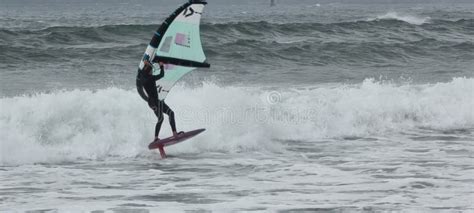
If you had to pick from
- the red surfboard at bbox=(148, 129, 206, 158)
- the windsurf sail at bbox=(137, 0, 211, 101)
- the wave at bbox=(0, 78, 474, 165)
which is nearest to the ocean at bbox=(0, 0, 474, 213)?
the wave at bbox=(0, 78, 474, 165)

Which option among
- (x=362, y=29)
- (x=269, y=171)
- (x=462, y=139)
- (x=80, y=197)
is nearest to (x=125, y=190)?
(x=80, y=197)

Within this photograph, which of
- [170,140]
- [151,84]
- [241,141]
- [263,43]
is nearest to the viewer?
[151,84]

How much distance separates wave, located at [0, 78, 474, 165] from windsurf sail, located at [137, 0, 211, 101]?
1.59 metres

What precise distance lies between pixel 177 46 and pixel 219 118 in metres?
3.15

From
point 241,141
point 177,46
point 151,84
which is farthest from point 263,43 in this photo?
point 151,84

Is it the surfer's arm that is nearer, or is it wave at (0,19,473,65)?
the surfer's arm

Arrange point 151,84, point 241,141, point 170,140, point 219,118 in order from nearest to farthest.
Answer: point 151,84, point 170,140, point 241,141, point 219,118

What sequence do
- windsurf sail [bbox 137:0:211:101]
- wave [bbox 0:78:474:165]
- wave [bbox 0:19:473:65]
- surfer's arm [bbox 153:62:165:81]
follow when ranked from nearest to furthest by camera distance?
windsurf sail [bbox 137:0:211:101] → surfer's arm [bbox 153:62:165:81] → wave [bbox 0:78:474:165] → wave [bbox 0:19:473:65]

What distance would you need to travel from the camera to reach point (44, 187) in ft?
31.3

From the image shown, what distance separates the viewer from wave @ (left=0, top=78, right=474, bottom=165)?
12047 millimetres

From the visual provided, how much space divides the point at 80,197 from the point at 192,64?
2745 millimetres

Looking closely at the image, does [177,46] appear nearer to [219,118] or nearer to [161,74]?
[161,74]

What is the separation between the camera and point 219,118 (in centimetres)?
1362

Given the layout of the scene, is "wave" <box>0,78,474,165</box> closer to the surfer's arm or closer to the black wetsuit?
the black wetsuit
